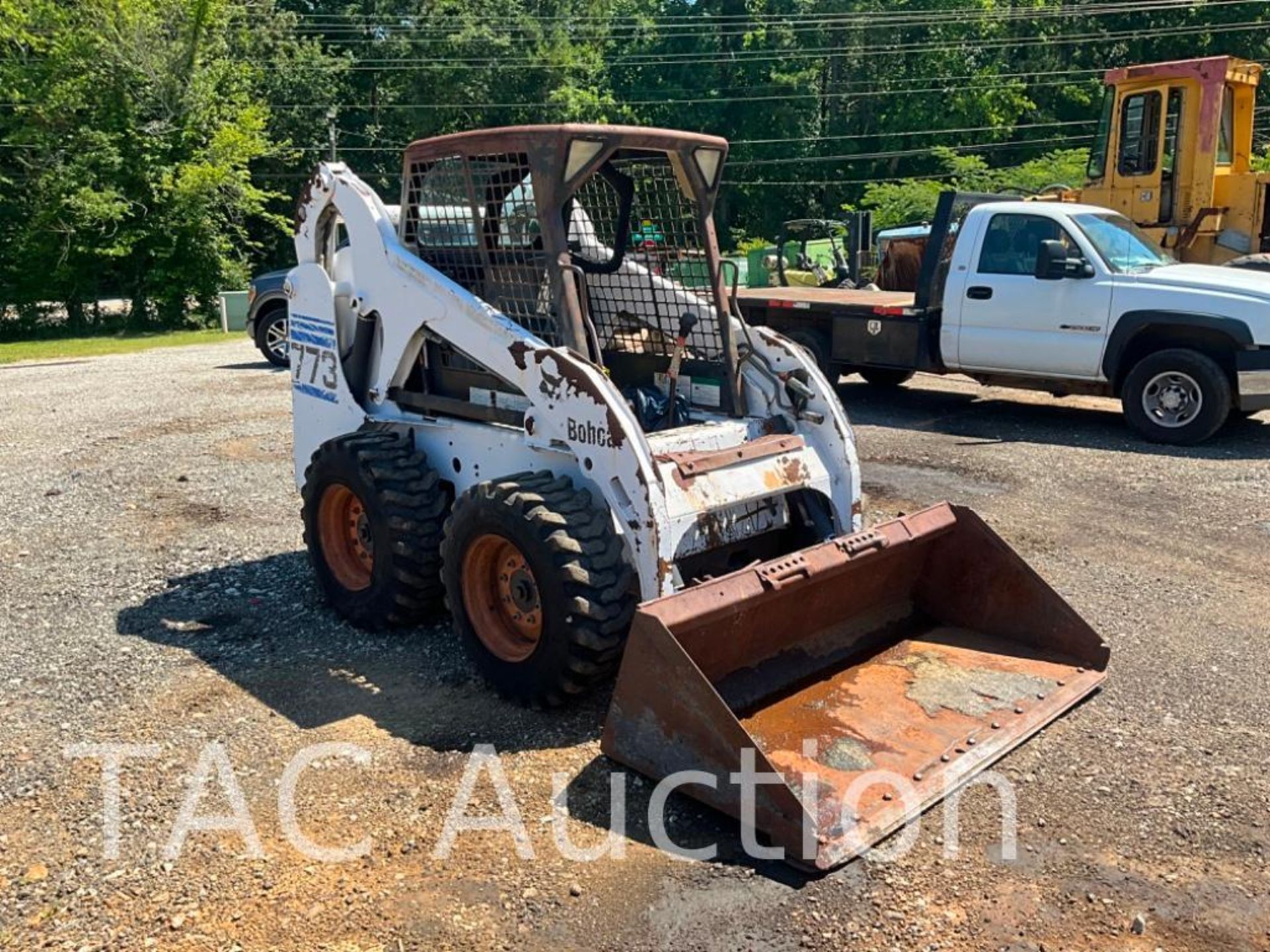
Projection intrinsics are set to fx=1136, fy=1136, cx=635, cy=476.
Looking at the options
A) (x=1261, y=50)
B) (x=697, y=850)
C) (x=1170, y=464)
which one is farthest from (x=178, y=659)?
(x=1261, y=50)

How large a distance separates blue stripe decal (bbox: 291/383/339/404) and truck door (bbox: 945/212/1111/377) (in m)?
6.63

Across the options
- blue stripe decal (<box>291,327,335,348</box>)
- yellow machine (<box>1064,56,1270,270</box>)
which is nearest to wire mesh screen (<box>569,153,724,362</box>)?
blue stripe decal (<box>291,327,335,348</box>)

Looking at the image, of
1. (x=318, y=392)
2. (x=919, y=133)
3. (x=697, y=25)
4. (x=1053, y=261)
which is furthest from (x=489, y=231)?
(x=697, y=25)

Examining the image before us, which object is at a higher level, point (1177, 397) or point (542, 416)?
point (542, 416)

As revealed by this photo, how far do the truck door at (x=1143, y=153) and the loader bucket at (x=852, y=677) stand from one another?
33.4ft

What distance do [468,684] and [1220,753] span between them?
3.10 metres

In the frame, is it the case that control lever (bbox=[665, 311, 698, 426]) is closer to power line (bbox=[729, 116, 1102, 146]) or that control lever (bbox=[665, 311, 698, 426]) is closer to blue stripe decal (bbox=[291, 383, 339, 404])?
blue stripe decal (bbox=[291, 383, 339, 404])

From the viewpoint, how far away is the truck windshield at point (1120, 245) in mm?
10086

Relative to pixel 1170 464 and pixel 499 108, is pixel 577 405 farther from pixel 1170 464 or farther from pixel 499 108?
pixel 499 108

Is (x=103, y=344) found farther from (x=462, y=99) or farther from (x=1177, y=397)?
(x=462, y=99)

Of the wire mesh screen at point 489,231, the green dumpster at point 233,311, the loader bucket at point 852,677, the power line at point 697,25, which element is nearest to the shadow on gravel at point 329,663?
the loader bucket at point 852,677

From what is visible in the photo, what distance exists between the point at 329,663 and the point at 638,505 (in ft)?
6.20

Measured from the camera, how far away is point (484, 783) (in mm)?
4270

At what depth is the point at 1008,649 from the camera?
5043 mm
